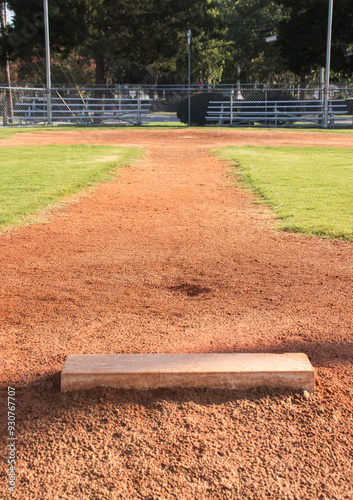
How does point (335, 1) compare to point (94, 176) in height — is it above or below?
above

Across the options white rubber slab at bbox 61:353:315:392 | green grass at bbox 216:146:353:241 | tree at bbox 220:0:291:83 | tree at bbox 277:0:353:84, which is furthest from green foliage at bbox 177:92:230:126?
white rubber slab at bbox 61:353:315:392

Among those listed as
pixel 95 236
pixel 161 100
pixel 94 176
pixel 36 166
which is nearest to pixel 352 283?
pixel 95 236

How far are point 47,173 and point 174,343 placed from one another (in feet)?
26.9

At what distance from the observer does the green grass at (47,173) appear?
754 cm

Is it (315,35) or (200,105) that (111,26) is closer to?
(200,105)

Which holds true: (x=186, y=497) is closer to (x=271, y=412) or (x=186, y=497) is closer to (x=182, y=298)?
(x=271, y=412)

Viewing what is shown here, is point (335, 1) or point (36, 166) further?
point (335, 1)

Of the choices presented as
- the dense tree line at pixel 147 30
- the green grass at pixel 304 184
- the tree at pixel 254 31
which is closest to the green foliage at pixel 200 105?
the dense tree line at pixel 147 30

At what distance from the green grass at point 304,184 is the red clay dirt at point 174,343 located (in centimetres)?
52

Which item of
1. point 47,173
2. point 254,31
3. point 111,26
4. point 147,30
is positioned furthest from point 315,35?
point 47,173

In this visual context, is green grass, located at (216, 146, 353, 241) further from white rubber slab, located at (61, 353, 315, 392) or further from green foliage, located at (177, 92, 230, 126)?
green foliage, located at (177, 92, 230, 126)

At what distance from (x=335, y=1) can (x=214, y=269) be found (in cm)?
3164

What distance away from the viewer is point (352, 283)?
4.36 metres

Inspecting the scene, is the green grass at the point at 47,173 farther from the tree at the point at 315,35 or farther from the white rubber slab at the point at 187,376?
the tree at the point at 315,35
